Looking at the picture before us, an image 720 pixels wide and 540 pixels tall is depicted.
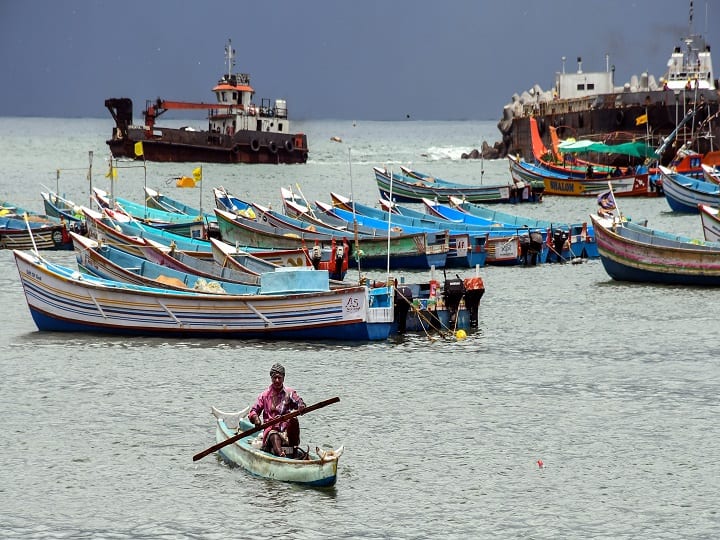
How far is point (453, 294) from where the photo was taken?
99.6ft

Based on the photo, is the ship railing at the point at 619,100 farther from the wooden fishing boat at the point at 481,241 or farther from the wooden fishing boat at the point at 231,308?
the wooden fishing boat at the point at 231,308

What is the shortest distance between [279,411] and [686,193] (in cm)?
5110

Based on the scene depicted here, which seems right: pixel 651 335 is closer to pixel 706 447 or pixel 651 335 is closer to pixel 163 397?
pixel 706 447

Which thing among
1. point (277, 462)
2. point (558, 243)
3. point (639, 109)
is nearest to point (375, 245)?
point (558, 243)

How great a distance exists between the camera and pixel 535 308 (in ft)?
119

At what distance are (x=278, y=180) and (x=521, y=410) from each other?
86630mm

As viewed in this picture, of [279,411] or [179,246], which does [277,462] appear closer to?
[279,411]

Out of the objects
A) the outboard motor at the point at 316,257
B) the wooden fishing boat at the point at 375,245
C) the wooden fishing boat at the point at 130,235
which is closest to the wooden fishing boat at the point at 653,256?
the wooden fishing boat at the point at 375,245

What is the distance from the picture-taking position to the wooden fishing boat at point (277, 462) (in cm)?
1792

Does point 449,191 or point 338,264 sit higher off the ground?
point 449,191

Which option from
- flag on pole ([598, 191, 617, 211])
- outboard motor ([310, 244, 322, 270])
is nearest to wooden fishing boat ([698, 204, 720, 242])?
flag on pole ([598, 191, 617, 211])

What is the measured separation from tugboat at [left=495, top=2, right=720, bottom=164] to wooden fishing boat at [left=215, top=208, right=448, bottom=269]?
5025 cm

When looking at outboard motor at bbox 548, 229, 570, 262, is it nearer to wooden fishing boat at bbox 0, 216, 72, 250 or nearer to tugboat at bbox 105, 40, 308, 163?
wooden fishing boat at bbox 0, 216, 72, 250

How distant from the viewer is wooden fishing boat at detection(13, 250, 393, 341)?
28.9 metres
